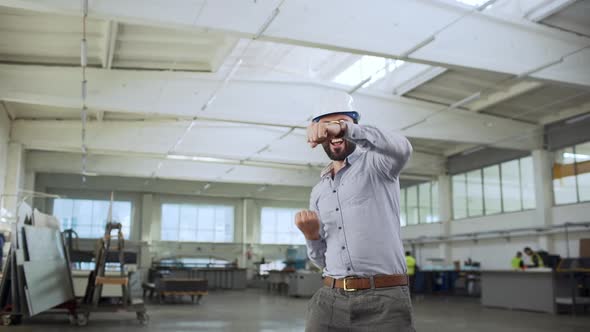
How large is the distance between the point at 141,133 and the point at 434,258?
12764 millimetres

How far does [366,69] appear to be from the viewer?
17.6 metres

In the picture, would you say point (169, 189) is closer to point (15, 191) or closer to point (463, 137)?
point (15, 191)

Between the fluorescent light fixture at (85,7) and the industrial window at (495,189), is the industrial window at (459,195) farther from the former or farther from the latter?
the fluorescent light fixture at (85,7)

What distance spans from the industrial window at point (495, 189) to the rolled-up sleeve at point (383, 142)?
710 inches

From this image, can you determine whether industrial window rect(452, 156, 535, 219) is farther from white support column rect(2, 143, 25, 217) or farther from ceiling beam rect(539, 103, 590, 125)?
white support column rect(2, 143, 25, 217)

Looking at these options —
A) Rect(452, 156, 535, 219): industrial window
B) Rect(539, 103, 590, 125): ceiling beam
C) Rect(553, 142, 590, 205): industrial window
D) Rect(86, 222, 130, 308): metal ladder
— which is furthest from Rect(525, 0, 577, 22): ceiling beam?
Rect(86, 222, 130, 308): metal ladder

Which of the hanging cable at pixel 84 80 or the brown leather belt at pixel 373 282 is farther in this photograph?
the hanging cable at pixel 84 80

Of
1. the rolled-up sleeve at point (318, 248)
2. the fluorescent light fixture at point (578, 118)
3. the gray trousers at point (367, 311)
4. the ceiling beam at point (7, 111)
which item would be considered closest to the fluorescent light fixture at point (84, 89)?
the ceiling beam at point (7, 111)

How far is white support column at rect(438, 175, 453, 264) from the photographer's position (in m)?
22.6

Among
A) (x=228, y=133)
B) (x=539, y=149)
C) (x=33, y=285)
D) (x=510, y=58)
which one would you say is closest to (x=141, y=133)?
(x=228, y=133)

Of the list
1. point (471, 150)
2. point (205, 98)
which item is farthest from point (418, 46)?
point (471, 150)

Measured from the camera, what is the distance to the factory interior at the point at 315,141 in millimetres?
9055

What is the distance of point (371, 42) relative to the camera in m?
10.1

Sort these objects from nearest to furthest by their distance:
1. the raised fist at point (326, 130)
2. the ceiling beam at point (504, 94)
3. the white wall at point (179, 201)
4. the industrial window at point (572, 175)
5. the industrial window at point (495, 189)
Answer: the raised fist at point (326, 130) < the ceiling beam at point (504, 94) < the industrial window at point (572, 175) < the industrial window at point (495, 189) < the white wall at point (179, 201)
